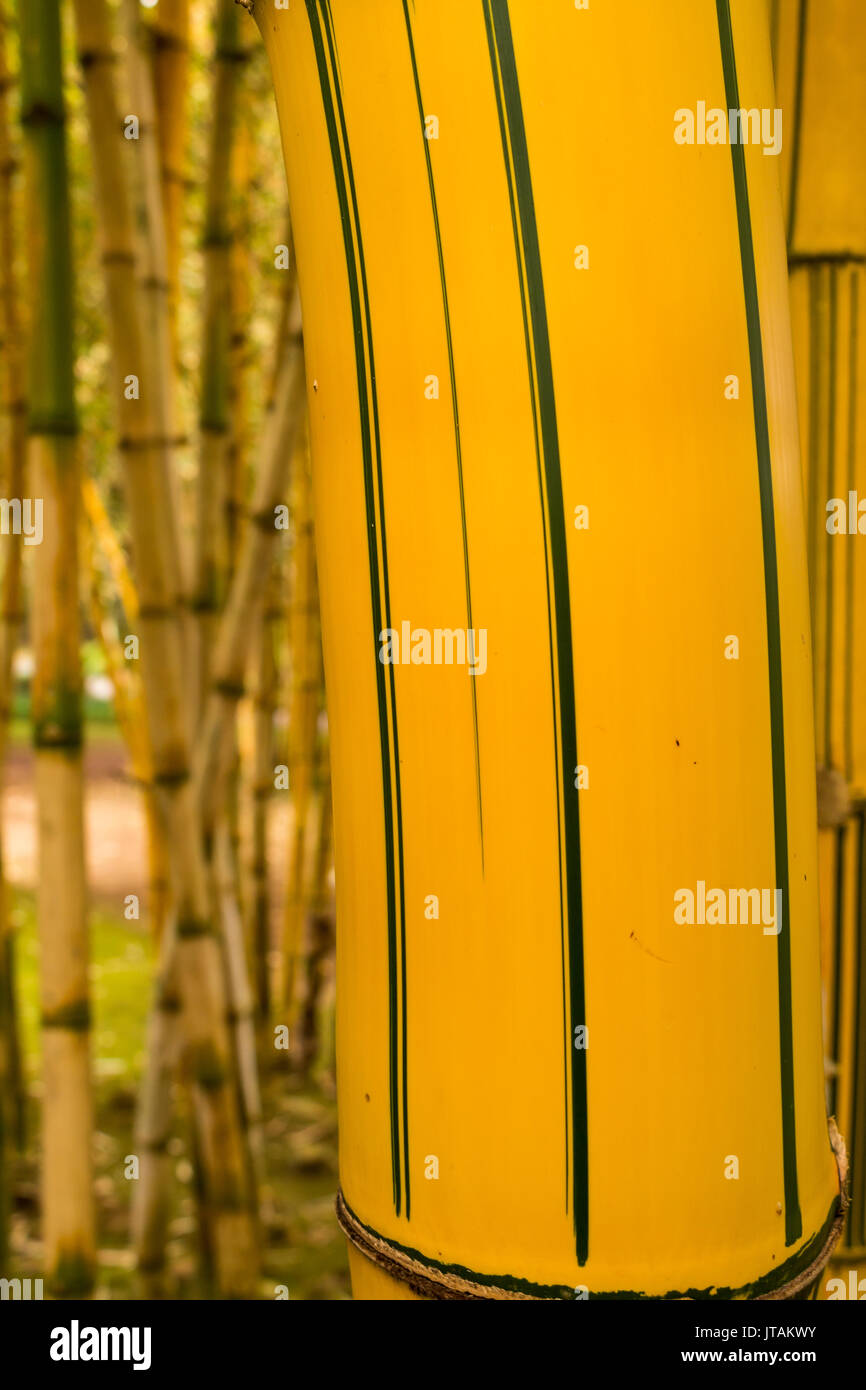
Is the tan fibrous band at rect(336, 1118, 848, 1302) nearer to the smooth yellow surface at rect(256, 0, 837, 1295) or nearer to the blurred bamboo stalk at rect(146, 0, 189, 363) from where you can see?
the smooth yellow surface at rect(256, 0, 837, 1295)

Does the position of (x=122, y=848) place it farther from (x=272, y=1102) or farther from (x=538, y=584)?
(x=538, y=584)

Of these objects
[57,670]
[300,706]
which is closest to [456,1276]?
[57,670]

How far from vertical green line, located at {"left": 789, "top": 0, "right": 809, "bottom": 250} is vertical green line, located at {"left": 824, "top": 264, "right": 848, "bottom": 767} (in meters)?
0.03

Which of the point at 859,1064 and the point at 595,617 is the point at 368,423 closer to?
the point at 595,617

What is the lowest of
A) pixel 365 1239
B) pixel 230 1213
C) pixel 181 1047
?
pixel 230 1213

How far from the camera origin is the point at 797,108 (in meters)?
0.55

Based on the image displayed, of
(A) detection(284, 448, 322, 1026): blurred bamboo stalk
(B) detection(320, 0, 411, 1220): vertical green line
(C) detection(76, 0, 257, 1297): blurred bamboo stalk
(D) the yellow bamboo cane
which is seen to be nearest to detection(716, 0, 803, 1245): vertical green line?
(B) detection(320, 0, 411, 1220): vertical green line

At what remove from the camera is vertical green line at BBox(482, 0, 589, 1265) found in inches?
11.5

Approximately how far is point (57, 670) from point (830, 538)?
59 centimetres

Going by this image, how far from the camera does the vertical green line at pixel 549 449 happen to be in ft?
0.96

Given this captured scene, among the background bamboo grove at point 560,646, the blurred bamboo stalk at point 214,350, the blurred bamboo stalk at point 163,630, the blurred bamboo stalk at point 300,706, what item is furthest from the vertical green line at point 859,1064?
the blurred bamboo stalk at point 300,706

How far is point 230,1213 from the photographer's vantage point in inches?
52.9

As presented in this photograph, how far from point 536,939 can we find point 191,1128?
4.48ft

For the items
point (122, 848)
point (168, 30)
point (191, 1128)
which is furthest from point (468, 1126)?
point (122, 848)
